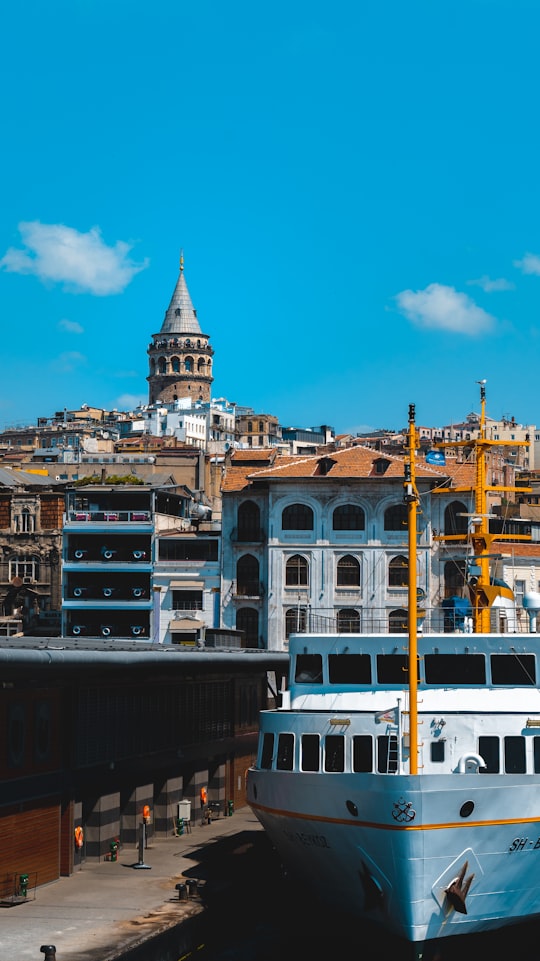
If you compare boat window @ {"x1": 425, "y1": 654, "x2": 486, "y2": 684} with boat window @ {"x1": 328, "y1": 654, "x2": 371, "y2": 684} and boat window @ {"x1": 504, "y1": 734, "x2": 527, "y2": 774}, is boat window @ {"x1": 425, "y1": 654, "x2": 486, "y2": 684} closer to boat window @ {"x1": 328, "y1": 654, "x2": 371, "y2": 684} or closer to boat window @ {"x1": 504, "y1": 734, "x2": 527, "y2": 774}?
boat window @ {"x1": 328, "y1": 654, "x2": 371, "y2": 684}

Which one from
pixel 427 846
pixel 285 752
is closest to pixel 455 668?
pixel 285 752

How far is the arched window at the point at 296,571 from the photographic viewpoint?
74000 millimetres

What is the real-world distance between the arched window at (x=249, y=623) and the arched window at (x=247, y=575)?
3.15 ft

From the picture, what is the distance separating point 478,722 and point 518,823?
2682 mm

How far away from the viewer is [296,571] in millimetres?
74125

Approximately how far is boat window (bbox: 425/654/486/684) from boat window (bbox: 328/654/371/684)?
63.5 inches

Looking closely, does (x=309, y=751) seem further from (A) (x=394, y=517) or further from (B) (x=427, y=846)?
(A) (x=394, y=517)

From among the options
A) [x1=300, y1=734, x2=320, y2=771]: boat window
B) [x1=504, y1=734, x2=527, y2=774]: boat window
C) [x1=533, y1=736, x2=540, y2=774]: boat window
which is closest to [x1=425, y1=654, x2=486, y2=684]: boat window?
[x1=504, y1=734, x2=527, y2=774]: boat window

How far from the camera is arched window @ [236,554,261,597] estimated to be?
2955 inches

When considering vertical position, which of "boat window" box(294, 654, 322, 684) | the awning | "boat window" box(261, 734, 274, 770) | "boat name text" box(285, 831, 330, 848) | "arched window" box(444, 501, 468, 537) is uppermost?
"arched window" box(444, 501, 468, 537)

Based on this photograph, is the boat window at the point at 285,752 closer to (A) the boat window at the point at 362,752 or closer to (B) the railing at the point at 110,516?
(A) the boat window at the point at 362,752

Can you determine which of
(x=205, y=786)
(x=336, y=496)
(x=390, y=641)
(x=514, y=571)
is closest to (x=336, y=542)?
(x=336, y=496)

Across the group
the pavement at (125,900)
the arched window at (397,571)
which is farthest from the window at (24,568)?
the pavement at (125,900)

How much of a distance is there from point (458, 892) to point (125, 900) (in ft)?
26.6
